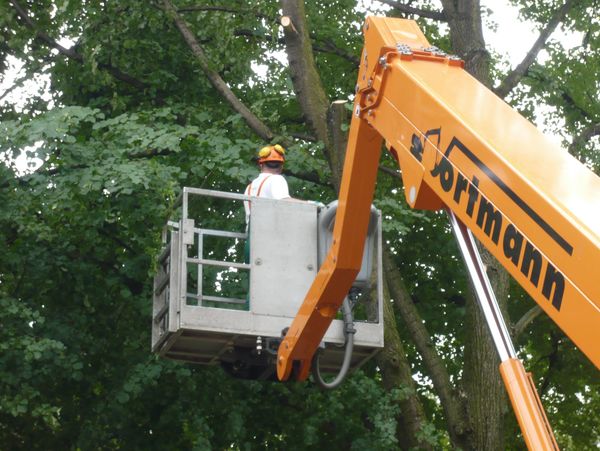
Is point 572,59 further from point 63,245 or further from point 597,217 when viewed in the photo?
point 597,217

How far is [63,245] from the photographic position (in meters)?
14.5

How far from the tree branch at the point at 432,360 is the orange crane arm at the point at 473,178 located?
18.0ft

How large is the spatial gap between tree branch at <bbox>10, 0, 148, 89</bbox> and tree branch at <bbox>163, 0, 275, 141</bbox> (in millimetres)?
1239

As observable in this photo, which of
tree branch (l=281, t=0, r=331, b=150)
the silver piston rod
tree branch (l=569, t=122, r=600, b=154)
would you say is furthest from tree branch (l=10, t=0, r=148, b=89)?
the silver piston rod

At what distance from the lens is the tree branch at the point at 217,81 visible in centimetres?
1416

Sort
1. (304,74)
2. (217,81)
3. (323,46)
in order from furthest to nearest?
(323,46) < (217,81) < (304,74)

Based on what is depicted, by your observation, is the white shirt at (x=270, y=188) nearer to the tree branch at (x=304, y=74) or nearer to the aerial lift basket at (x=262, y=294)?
the aerial lift basket at (x=262, y=294)

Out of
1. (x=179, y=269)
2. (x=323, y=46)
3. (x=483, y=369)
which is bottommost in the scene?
(x=483, y=369)

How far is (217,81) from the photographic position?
14.5m

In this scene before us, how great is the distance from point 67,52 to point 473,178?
37.6ft

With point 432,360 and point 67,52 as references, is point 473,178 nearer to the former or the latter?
point 432,360

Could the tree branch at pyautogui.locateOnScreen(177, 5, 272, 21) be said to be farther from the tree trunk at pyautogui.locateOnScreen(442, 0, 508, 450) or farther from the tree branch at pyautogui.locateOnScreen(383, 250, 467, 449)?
the tree branch at pyautogui.locateOnScreen(383, 250, 467, 449)

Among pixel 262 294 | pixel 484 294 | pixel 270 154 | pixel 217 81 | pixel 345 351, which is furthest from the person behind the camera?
pixel 217 81

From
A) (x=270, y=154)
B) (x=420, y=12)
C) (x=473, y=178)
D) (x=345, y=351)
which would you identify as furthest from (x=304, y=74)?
(x=473, y=178)
